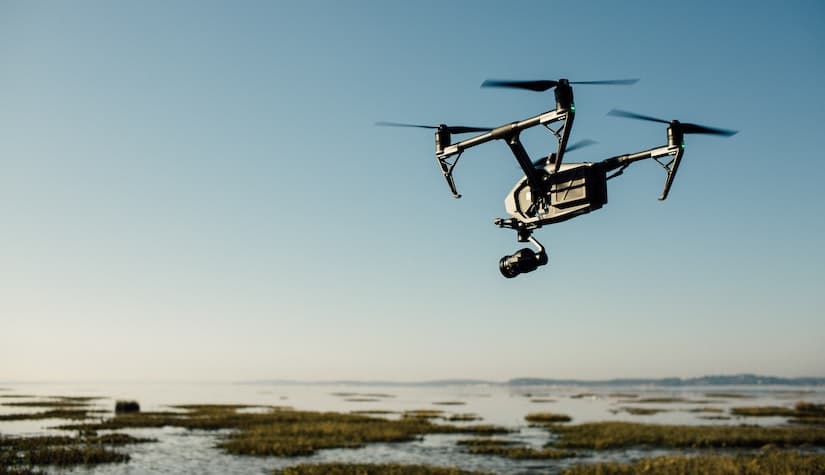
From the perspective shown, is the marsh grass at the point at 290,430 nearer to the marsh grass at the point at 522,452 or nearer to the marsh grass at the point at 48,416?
the marsh grass at the point at 48,416

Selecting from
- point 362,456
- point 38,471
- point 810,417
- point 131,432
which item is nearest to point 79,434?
point 131,432

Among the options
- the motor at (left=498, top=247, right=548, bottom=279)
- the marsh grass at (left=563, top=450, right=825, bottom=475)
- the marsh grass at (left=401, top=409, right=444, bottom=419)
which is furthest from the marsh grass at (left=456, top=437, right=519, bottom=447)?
the motor at (left=498, top=247, right=548, bottom=279)

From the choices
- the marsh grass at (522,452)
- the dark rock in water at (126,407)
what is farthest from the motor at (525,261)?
the dark rock in water at (126,407)

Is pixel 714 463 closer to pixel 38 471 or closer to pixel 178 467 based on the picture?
pixel 178 467

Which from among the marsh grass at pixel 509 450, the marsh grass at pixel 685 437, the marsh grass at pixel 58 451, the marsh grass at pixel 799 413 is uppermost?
the marsh grass at pixel 58 451

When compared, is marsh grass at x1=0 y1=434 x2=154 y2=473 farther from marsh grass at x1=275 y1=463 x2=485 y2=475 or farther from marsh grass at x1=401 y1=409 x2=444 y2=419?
marsh grass at x1=401 y1=409 x2=444 y2=419
